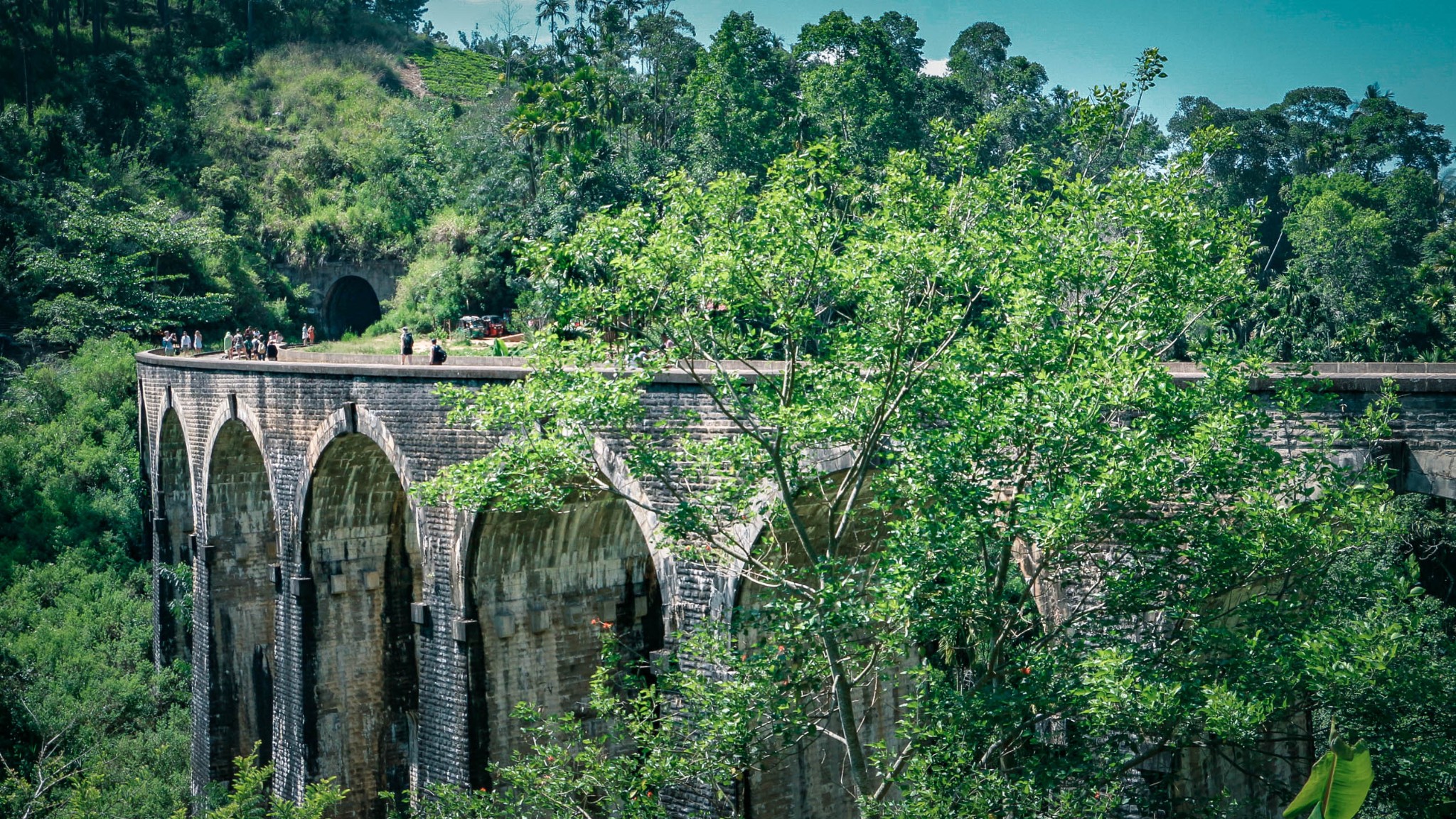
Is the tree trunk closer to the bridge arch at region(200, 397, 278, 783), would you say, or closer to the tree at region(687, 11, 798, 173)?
the tree at region(687, 11, 798, 173)

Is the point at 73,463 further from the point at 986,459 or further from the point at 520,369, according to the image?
the point at 986,459

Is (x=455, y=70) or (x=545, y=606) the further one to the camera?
(x=455, y=70)

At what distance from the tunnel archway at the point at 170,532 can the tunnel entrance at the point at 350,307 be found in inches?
821

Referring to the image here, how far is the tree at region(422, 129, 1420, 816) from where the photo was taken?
8.02 m

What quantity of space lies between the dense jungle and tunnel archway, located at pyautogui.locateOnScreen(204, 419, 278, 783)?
5.03 feet

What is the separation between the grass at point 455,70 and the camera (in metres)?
62.2

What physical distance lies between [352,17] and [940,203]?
212 feet

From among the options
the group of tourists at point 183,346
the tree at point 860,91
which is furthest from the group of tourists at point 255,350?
the tree at point 860,91

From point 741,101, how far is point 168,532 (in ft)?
80.0

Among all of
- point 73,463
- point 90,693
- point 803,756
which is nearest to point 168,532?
point 90,693

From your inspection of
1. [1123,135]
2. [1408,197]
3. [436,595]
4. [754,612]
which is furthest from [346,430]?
[1408,197]

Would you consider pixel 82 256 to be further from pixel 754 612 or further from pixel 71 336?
pixel 754 612

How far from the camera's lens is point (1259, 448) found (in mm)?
8078

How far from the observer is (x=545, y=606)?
690 inches
